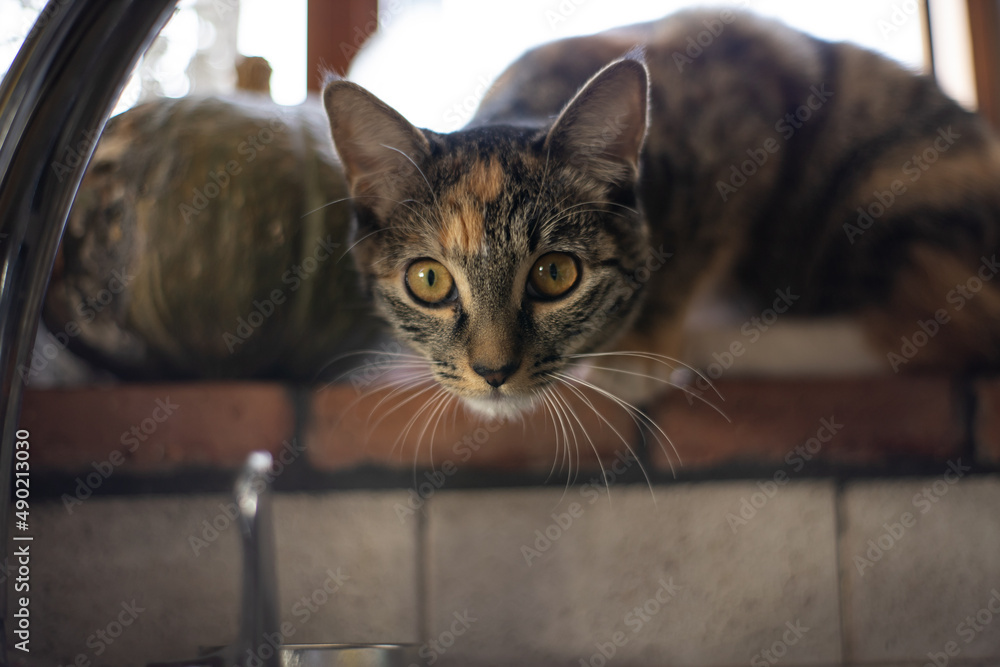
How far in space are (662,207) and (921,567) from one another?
49 cm

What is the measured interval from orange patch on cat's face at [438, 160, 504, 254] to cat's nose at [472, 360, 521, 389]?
0.27 ft

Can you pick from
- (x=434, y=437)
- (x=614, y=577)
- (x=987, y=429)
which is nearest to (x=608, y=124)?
(x=434, y=437)

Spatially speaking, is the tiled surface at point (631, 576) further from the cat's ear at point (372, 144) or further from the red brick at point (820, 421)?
Result: the cat's ear at point (372, 144)

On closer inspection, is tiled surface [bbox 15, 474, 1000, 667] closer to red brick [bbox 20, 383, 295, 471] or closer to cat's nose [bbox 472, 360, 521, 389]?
red brick [bbox 20, 383, 295, 471]

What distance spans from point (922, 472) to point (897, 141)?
39 cm

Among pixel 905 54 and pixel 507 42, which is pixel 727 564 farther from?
pixel 905 54

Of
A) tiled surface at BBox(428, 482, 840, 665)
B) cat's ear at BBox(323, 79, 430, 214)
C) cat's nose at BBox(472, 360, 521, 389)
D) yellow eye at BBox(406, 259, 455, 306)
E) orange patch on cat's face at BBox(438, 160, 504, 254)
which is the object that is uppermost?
cat's ear at BBox(323, 79, 430, 214)

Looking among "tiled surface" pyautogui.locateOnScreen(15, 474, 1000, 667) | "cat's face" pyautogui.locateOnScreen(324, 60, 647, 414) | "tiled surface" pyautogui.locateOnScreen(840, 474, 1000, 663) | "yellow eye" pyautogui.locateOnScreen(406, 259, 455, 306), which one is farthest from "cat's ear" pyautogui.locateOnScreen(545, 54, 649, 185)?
"tiled surface" pyautogui.locateOnScreen(840, 474, 1000, 663)

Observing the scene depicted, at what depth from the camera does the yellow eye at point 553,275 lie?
1.54ft

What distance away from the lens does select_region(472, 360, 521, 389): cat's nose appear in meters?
0.45

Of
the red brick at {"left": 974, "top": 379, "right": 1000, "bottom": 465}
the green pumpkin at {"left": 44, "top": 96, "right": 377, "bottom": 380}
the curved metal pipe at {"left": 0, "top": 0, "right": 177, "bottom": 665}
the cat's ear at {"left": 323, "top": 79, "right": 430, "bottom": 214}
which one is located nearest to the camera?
the curved metal pipe at {"left": 0, "top": 0, "right": 177, "bottom": 665}

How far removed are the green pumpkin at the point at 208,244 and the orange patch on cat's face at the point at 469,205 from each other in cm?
16

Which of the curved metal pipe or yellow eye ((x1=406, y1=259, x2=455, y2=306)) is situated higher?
the curved metal pipe

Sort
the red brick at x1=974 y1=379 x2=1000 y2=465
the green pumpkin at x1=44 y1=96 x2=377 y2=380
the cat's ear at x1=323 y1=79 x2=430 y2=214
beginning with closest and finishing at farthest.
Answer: the cat's ear at x1=323 y1=79 x2=430 y2=214 < the green pumpkin at x1=44 y1=96 x2=377 y2=380 < the red brick at x1=974 y1=379 x2=1000 y2=465
